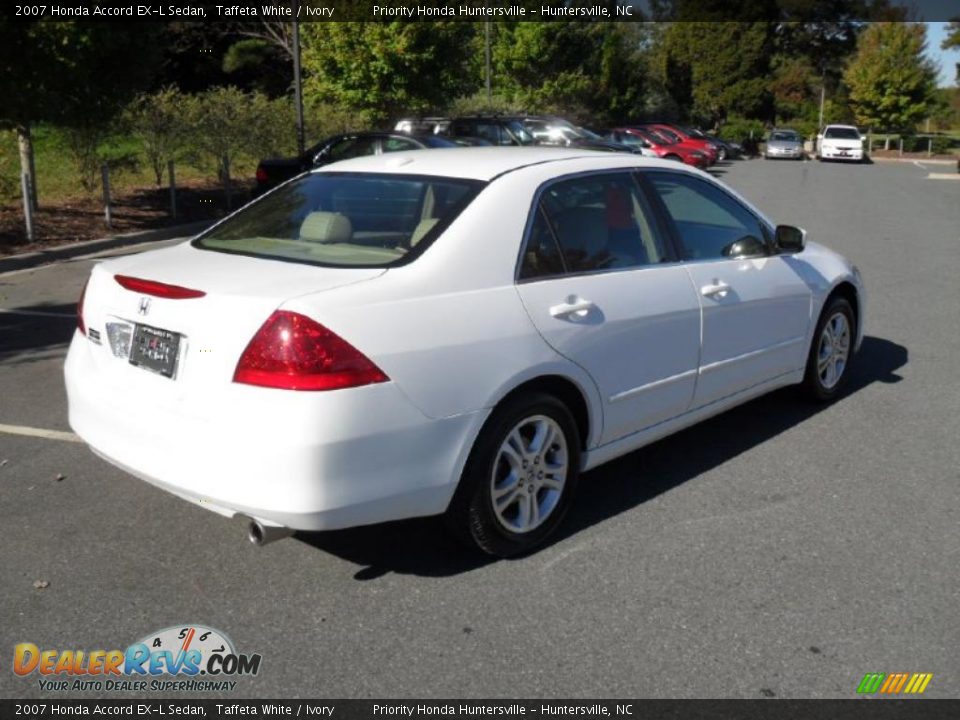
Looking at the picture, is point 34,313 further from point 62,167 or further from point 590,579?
point 62,167

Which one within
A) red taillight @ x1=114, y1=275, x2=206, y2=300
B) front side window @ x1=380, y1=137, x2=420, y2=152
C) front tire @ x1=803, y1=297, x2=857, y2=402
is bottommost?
front tire @ x1=803, y1=297, x2=857, y2=402

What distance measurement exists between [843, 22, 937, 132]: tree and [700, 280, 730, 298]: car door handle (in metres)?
62.0

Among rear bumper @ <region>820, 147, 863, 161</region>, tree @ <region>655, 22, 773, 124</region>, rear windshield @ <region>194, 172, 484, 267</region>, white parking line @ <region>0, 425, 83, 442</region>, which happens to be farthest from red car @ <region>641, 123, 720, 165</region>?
rear windshield @ <region>194, 172, 484, 267</region>

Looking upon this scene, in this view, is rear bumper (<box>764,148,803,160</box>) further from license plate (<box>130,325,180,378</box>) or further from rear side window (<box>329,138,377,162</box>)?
license plate (<box>130,325,180,378</box>)

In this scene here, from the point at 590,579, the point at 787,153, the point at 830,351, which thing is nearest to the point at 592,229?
the point at 590,579

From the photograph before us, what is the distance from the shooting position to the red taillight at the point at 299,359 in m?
3.31

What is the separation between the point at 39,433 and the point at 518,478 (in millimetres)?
3079

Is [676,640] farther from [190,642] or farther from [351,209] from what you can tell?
[351,209]

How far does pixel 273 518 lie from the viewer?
3400 millimetres

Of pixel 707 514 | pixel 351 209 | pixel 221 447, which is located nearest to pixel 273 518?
pixel 221 447

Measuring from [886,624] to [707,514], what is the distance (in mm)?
1071

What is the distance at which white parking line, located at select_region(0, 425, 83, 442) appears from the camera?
5.52 metres

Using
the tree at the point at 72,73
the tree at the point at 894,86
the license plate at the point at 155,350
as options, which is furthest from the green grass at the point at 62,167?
the tree at the point at 894,86

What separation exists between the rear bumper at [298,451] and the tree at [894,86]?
64.0 m
